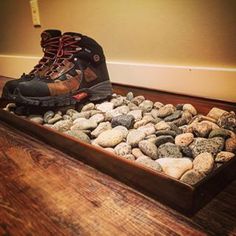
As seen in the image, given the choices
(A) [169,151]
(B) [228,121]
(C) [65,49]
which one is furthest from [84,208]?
(C) [65,49]

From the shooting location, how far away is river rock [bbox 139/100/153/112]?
94cm

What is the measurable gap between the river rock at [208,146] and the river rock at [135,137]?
0.12m

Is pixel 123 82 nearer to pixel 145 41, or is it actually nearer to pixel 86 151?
pixel 145 41

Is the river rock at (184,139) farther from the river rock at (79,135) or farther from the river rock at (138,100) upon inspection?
the river rock at (138,100)

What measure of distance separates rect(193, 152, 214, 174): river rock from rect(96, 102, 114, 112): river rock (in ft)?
1.48

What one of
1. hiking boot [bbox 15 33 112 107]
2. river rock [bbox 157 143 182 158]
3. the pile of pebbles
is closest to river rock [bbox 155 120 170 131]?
the pile of pebbles

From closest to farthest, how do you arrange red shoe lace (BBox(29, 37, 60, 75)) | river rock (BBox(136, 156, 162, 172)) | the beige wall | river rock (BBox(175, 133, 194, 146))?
river rock (BBox(136, 156, 162, 172))
river rock (BBox(175, 133, 194, 146))
the beige wall
red shoe lace (BBox(29, 37, 60, 75))

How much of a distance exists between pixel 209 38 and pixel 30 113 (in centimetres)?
64

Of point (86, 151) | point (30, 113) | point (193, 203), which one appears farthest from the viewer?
point (30, 113)

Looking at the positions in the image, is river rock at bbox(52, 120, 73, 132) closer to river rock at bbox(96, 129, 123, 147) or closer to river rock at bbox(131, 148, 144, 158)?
river rock at bbox(96, 129, 123, 147)

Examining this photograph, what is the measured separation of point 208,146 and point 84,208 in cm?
30

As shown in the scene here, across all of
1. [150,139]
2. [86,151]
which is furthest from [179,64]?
[86,151]

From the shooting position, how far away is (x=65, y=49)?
1047 mm

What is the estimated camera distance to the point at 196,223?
0.45 metres
